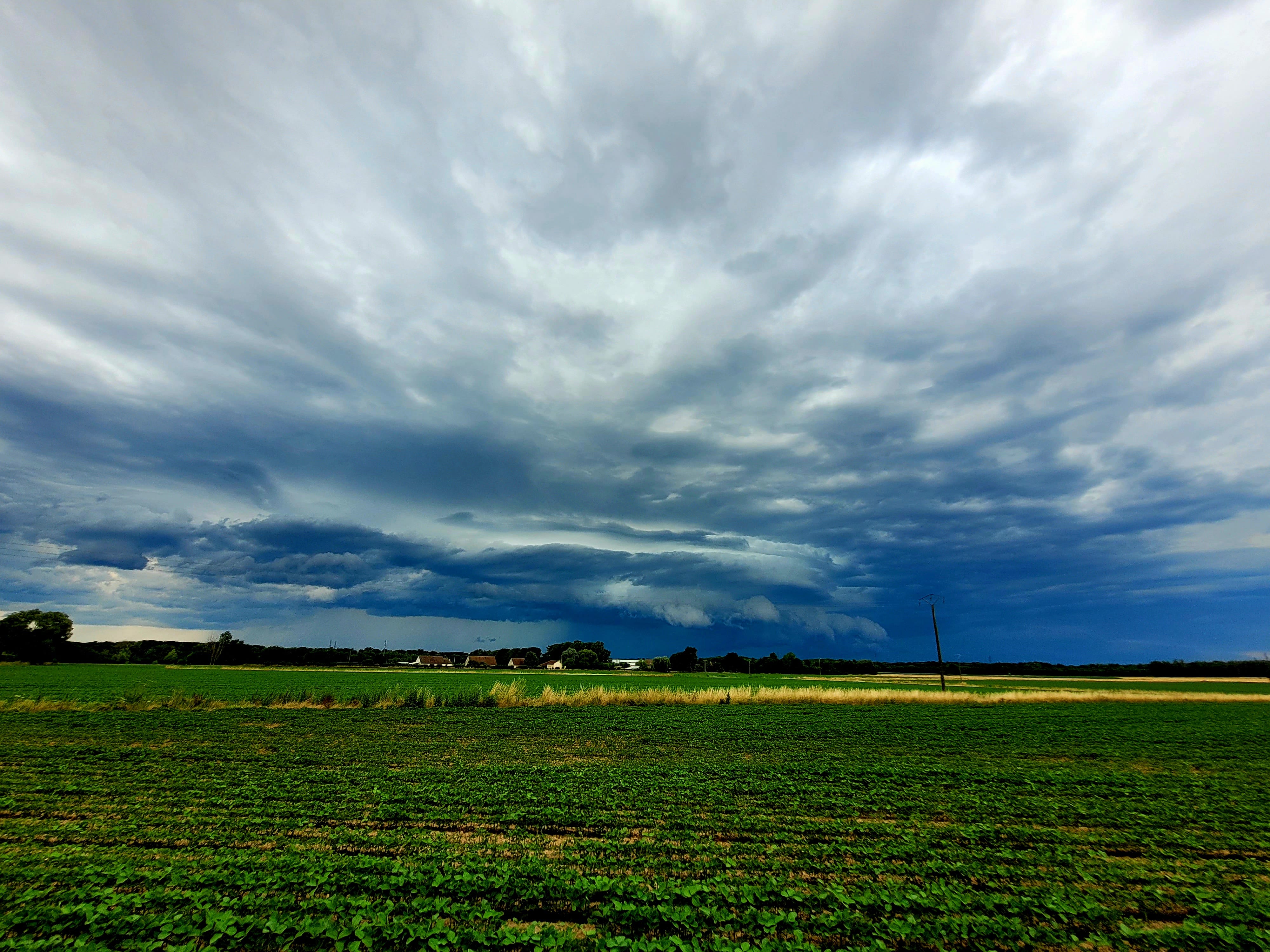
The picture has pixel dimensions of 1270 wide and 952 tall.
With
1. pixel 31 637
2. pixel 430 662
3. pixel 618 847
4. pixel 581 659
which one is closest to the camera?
pixel 618 847

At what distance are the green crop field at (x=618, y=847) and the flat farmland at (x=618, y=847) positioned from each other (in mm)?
64

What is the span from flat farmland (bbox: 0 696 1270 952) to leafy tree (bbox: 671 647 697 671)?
169 meters

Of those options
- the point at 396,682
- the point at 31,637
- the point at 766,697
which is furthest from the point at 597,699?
the point at 31,637

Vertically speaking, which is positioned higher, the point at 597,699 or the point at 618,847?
the point at 597,699

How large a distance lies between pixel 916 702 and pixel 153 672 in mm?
118217

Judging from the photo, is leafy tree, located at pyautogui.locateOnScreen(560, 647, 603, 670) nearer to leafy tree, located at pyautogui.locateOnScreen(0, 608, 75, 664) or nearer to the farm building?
the farm building

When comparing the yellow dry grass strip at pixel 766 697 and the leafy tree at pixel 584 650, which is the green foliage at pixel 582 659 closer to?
the leafy tree at pixel 584 650

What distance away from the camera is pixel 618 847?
38.0 feet

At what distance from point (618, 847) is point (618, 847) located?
1.3 inches

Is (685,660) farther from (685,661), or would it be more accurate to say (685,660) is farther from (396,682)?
(396,682)

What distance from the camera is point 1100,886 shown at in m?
9.81

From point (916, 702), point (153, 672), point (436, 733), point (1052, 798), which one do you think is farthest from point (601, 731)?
point (153, 672)

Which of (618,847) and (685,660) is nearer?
(618,847)

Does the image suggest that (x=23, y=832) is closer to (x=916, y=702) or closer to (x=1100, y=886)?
(x=1100, y=886)
